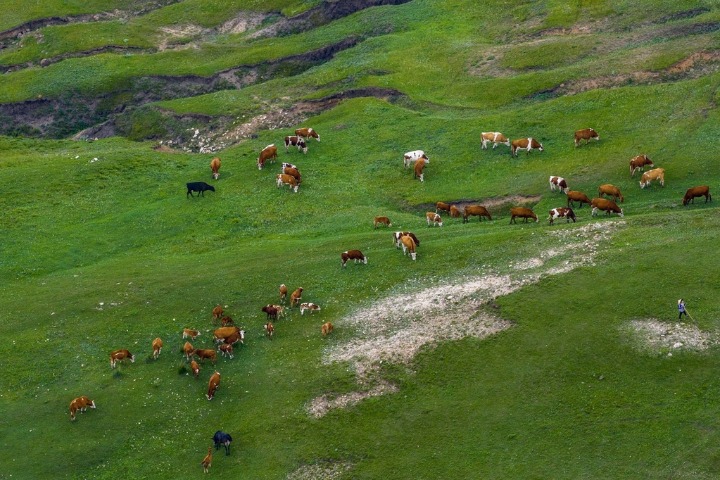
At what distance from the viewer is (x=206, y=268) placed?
57.4m

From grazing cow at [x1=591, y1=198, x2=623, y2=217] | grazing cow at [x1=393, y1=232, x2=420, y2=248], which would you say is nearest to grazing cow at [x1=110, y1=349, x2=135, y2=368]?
grazing cow at [x1=393, y1=232, x2=420, y2=248]

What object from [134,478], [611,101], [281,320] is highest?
[611,101]

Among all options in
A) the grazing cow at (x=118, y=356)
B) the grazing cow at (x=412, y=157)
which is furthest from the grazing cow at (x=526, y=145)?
the grazing cow at (x=118, y=356)

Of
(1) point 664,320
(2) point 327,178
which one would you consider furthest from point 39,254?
(1) point 664,320

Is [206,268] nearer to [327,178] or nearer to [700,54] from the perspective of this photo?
[327,178]

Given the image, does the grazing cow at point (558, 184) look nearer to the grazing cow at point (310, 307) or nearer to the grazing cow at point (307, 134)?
the grazing cow at point (310, 307)

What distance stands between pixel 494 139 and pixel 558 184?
10.5 meters

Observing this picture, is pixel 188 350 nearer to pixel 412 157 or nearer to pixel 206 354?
pixel 206 354

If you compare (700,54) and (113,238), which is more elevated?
(700,54)

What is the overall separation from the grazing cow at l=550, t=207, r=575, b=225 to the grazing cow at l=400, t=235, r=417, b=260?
27.8ft

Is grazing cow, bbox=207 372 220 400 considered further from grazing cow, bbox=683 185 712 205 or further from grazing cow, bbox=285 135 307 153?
grazing cow, bbox=285 135 307 153

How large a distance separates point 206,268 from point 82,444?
17090 millimetres

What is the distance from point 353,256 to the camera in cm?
5388

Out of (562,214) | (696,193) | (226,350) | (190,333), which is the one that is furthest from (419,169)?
(226,350)
